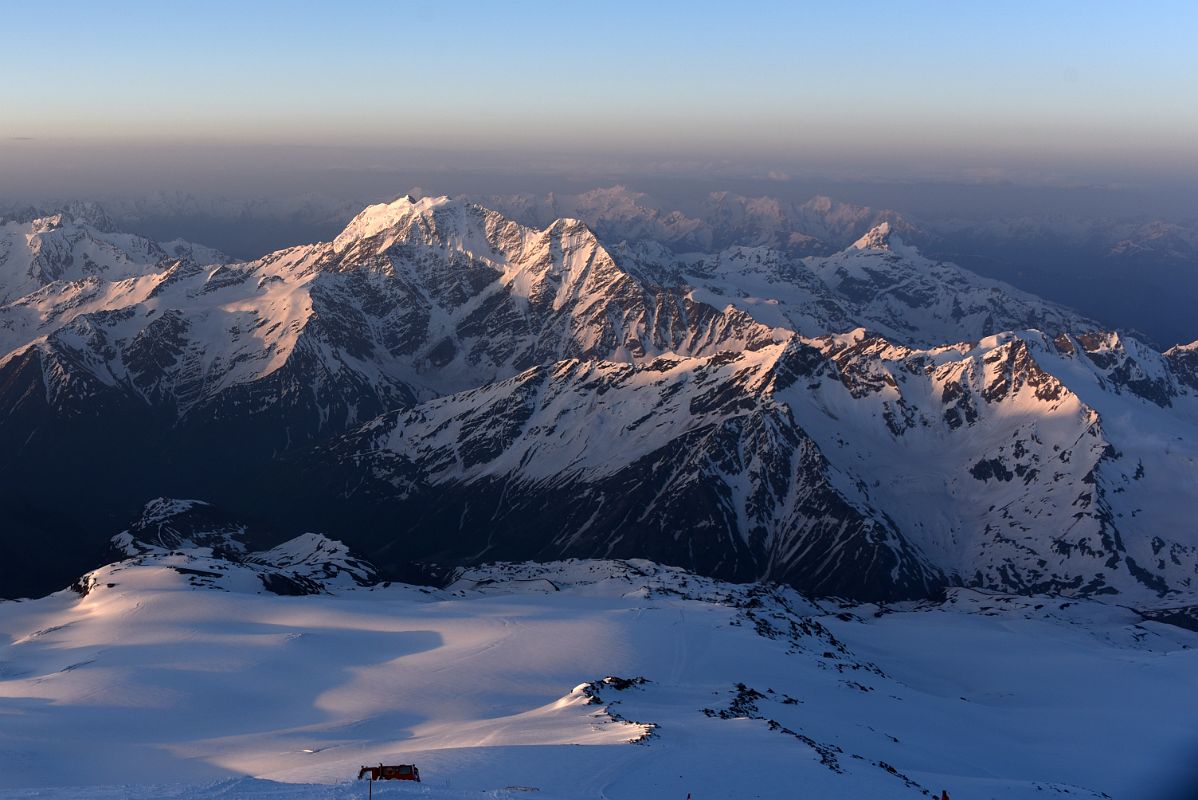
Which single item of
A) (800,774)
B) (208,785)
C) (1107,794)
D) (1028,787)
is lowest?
(1107,794)

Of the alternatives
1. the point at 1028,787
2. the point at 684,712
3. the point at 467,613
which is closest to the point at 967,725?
the point at 1028,787

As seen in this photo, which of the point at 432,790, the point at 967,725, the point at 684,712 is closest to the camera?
the point at 432,790

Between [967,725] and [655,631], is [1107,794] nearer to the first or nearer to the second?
[967,725]

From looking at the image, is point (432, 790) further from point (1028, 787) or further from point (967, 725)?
point (967, 725)

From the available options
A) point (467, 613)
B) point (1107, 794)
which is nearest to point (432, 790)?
point (1107, 794)

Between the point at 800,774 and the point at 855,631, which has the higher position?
the point at 800,774

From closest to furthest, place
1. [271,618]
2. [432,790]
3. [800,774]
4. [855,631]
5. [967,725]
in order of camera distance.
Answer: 1. [432,790]
2. [800,774]
3. [967,725]
4. [271,618]
5. [855,631]

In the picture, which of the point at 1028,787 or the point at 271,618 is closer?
the point at 1028,787
